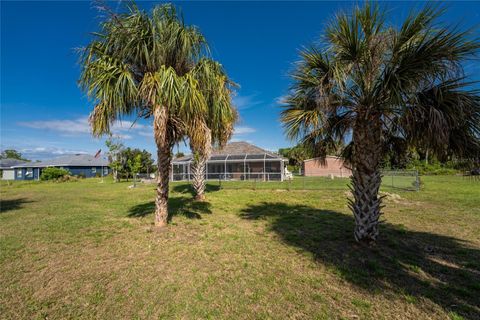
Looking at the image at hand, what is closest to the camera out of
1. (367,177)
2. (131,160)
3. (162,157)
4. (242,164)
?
(367,177)

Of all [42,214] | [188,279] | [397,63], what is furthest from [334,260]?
[42,214]

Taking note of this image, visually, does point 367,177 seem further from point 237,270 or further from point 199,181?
point 199,181

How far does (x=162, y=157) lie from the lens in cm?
602

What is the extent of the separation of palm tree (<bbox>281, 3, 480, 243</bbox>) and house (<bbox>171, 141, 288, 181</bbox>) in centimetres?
1972

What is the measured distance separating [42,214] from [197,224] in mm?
6261

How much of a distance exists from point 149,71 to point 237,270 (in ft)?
16.0

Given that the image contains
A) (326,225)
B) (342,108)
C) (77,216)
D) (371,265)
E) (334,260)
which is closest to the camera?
(371,265)

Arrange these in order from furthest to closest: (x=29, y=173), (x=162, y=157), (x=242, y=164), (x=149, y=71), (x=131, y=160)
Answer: (x=29, y=173) < (x=131, y=160) < (x=242, y=164) < (x=162, y=157) < (x=149, y=71)

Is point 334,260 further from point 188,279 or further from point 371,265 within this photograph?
point 188,279

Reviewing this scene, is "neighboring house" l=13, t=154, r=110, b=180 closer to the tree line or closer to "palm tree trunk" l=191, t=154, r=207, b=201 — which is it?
"palm tree trunk" l=191, t=154, r=207, b=201

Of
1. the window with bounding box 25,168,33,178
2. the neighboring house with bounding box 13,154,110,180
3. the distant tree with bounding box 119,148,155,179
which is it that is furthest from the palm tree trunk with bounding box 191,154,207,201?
the window with bounding box 25,168,33,178

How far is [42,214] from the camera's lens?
859 cm

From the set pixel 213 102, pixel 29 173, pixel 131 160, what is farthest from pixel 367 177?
pixel 29 173

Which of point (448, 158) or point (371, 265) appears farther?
point (448, 158)
